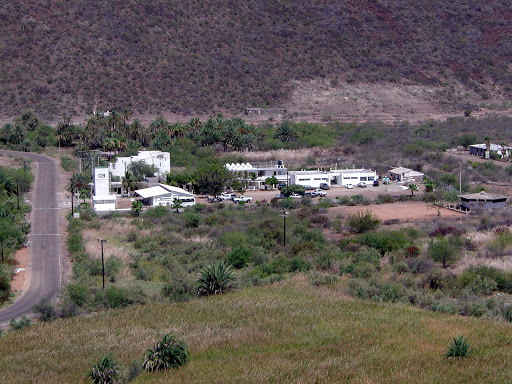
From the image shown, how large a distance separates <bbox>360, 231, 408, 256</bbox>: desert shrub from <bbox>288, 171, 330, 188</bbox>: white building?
2185cm

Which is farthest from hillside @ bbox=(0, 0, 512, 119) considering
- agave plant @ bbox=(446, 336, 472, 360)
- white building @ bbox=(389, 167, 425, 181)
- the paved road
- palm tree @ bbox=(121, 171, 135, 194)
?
agave plant @ bbox=(446, 336, 472, 360)

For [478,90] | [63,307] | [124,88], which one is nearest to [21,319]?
[63,307]

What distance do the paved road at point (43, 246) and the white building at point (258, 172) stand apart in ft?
50.4

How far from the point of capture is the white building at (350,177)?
64250 mm

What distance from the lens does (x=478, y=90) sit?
121m

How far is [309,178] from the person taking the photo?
62344mm

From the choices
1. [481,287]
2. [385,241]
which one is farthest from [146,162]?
[481,287]

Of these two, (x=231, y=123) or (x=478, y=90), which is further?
(x=478, y=90)

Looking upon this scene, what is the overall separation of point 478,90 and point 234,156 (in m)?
64.0

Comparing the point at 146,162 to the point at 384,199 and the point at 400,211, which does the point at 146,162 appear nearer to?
the point at 384,199

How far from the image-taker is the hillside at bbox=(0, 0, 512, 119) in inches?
4021

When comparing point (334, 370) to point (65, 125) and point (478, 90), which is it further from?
point (478, 90)

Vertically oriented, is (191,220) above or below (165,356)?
above

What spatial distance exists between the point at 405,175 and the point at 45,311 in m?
43.2
